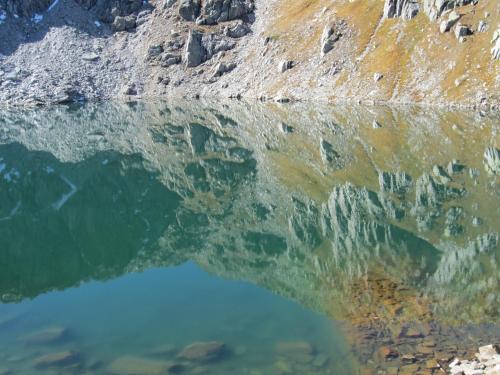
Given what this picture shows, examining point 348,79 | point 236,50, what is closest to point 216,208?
point 348,79

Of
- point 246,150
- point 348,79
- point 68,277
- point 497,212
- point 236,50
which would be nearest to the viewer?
point 68,277

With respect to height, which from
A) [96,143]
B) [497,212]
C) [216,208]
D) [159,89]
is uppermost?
[159,89]

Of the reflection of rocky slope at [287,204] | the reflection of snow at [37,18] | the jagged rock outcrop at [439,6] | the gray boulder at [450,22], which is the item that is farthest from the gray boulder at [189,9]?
the reflection of rocky slope at [287,204]

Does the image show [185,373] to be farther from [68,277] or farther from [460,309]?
[68,277]

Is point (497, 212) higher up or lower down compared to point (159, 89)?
lower down

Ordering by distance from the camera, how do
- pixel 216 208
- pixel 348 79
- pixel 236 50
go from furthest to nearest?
pixel 236 50, pixel 348 79, pixel 216 208

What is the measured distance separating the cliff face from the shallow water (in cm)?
2600

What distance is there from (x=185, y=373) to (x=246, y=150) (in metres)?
44.5

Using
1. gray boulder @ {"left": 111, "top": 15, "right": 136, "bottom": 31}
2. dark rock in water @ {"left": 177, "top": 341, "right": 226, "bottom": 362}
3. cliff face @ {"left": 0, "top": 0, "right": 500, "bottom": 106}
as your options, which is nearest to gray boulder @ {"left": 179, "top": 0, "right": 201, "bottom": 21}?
cliff face @ {"left": 0, "top": 0, "right": 500, "bottom": 106}

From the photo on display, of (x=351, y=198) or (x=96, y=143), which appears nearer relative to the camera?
(x=351, y=198)

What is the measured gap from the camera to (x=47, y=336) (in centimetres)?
1973

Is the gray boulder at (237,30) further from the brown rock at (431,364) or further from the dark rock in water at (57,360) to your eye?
the brown rock at (431,364)

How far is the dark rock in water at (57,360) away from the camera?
17281 mm

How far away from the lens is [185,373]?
52.7ft
